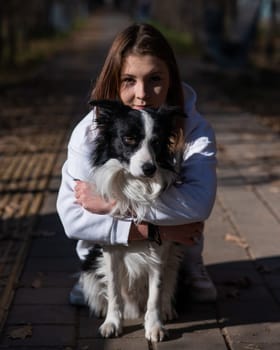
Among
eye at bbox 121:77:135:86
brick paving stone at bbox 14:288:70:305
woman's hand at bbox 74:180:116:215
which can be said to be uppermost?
eye at bbox 121:77:135:86

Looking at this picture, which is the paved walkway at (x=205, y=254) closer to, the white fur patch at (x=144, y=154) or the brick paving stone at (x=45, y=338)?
the brick paving stone at (x=45, y=338)

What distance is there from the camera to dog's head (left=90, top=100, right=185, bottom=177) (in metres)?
3.45

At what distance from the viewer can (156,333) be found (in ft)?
13.2

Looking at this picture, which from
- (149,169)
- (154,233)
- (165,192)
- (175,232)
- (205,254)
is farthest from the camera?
(205,254)

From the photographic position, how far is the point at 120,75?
4.06 m

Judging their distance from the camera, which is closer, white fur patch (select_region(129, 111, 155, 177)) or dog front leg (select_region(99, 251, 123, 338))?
white fur patch (select_region(129, 111, 155, 177))

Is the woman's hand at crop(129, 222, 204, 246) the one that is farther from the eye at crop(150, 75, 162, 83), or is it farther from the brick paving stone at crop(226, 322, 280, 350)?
the eye at crop(150, 75, 162, 83)

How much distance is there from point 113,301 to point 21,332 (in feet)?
1.88

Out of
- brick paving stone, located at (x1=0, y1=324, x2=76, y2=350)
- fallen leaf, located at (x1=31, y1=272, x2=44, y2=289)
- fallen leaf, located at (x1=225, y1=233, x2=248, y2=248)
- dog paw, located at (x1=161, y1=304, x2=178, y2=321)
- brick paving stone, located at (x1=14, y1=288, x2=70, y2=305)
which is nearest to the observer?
brick paving stone, located at (x1=0, y1=324, x2=76, y2=350)

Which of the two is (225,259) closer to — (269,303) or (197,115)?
(269,303)

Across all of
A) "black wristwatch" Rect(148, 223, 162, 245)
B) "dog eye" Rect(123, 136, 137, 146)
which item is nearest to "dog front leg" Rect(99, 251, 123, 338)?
"black wristwatch" Rect(148, 223, 162, 245)

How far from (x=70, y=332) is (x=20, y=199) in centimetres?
329

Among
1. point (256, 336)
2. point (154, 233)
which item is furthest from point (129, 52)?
point (256, 336)

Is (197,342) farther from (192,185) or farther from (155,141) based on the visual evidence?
(155,141)
